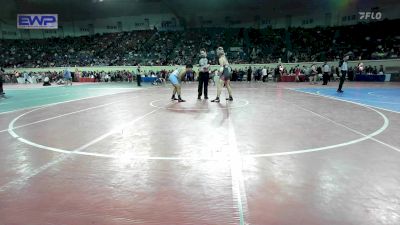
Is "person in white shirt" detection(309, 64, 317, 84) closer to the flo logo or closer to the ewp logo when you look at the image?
the flo logo

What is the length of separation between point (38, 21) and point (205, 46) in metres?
18.8

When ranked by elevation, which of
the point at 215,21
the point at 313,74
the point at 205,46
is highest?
the point at 215,21

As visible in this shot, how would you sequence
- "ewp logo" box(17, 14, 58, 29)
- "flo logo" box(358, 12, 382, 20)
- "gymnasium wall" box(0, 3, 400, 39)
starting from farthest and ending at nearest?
"gymnasium wall" box(0, 3, 400, 39) < "flo logo" box(358, 12, 382, 20) < "ewp logo" box(17, 14, 58, 29)

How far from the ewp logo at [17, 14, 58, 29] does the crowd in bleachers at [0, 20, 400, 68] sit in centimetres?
1118

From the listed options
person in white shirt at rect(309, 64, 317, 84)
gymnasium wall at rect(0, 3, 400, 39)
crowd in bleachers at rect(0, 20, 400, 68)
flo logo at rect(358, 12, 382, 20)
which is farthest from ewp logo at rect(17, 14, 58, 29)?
flo logo at rect(358, 12, 382, 20)

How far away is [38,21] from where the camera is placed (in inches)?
1136

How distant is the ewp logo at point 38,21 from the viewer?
28500 mm

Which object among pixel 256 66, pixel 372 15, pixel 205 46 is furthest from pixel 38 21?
pixel 372 15

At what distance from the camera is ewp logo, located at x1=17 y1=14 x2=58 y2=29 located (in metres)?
28.5

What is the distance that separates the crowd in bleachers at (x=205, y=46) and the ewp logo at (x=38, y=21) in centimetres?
1118

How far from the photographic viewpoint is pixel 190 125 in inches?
305

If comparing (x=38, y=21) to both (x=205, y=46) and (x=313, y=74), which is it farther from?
(x=313, y=74)

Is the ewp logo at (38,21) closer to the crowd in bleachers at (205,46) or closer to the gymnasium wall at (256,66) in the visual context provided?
the gymnasium wall at (256,66)

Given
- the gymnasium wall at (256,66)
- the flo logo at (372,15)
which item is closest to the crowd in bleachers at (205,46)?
the gymnasium wall at (256,66)
